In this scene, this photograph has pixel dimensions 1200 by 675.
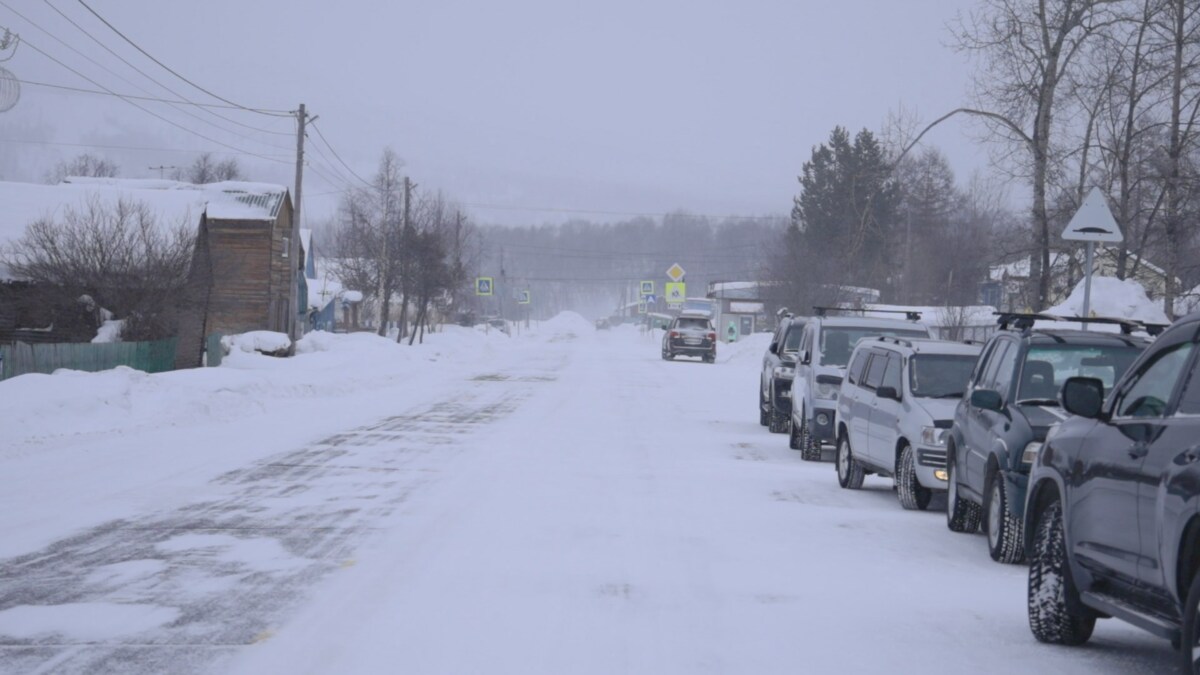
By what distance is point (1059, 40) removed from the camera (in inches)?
987

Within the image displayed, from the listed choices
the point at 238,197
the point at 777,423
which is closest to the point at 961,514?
the point at 777,423

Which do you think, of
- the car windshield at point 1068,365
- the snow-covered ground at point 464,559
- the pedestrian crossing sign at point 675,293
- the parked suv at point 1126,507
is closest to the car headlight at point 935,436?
the snow-covered ground at point 464,559

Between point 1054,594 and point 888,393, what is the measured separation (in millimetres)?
6876

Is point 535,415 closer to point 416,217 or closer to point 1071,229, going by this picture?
point 1071,229

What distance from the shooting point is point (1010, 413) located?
11.0 m

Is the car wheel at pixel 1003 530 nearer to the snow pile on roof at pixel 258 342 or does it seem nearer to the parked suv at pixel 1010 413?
the parked suv at pixel 1010 413

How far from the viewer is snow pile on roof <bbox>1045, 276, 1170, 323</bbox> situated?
2155 cm

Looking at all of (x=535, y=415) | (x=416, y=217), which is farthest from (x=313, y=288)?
(x=535, y=415)

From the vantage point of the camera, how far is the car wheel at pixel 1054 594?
7.47 m

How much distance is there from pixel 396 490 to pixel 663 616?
617 centimetres

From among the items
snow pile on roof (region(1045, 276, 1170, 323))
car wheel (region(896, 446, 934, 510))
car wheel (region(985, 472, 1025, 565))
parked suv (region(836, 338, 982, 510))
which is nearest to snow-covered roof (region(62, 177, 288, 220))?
snow pile on roof (region(1045, 276, 1170, 323))

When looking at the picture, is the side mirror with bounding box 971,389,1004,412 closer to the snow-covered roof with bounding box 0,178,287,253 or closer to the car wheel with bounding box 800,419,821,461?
the car wheel with bounding box 800,419,821,461

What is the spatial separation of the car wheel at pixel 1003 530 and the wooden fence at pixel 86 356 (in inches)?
757

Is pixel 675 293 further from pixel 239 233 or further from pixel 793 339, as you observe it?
pixel 793 339
